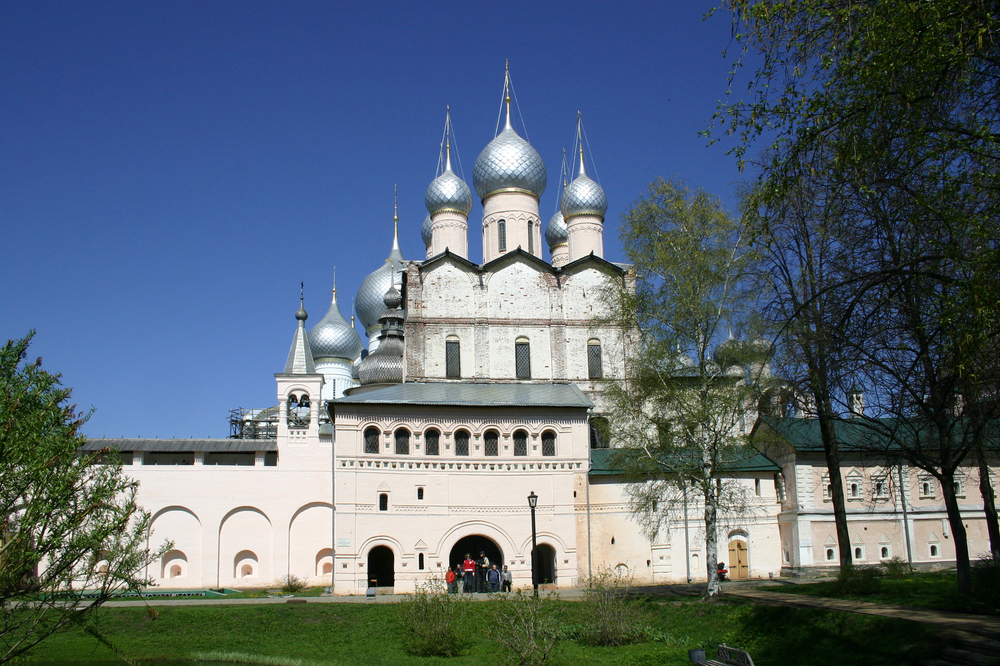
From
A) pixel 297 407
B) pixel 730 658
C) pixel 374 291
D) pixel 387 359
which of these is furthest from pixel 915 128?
pixel 374 291

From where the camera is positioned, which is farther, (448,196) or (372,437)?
(448,196)

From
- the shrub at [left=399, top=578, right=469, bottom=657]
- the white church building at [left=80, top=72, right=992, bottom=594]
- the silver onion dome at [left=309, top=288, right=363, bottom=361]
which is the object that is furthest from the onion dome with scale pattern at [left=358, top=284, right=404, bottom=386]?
the shrub at [left=399, top=578, right=469, bottom=657]

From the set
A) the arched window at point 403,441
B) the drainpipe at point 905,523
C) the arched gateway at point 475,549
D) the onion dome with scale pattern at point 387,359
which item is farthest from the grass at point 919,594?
the onion dome with scale pattern at point 387,359

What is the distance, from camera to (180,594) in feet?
73.2

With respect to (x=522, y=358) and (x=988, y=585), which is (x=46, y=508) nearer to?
(x=988, y=585)

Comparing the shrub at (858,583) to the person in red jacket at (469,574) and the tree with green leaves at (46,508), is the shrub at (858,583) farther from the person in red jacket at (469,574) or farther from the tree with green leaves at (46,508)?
the tree with green leaves at (46,508)

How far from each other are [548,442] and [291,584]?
8.88 m

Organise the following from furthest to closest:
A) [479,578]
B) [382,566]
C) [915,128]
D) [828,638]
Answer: [382,566] < [479,578] < [828,638] < [915,128]

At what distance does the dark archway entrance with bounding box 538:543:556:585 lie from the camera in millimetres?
23938

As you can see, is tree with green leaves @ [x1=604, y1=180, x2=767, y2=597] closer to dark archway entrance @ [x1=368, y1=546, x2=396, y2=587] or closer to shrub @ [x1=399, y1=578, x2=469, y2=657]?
shrub @ [x1=399, y1=578, x2=469, y2=657]

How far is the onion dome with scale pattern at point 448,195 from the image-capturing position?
31734 mm

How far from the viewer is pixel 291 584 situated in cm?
2567

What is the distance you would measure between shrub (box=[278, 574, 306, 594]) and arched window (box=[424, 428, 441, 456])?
19.1 ft

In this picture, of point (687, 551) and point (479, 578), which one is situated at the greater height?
point (687, 551)
